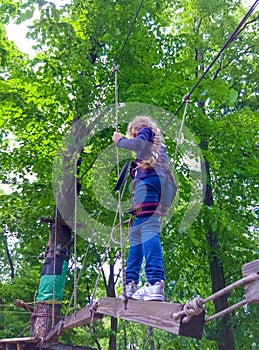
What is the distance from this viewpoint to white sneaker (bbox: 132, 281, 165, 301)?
94.1 inches

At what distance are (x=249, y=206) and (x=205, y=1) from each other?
446 centimetres

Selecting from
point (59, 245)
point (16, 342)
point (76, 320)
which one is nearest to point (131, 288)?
point (76, 320)

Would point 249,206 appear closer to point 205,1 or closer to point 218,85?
point 218,85

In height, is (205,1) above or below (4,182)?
above

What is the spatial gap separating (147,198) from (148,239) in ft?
0.88

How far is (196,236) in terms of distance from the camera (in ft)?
22.0

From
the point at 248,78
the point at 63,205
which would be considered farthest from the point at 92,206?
the point at 248,78

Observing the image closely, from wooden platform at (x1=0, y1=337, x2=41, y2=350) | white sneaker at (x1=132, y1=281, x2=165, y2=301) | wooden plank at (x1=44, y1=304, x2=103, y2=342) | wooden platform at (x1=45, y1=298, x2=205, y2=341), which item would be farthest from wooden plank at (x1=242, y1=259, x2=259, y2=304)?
wooden platform at (x1=0, y1=337, x2=41, y2=350)

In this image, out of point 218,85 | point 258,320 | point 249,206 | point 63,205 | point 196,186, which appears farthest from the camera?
point 249,206

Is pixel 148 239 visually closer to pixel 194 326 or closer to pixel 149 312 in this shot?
pixel 149 312

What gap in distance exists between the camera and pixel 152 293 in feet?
7.97

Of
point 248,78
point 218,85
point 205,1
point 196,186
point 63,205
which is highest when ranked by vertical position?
point 205,1

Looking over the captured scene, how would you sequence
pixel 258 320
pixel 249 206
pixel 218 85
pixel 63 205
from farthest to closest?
pixel 249 206 < pixel 258 320 < pixel 63 205 < pixel 218 85

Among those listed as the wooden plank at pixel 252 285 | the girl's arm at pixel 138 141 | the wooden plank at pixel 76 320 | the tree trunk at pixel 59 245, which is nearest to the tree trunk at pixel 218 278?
the tree trunk at pixel 59 245
